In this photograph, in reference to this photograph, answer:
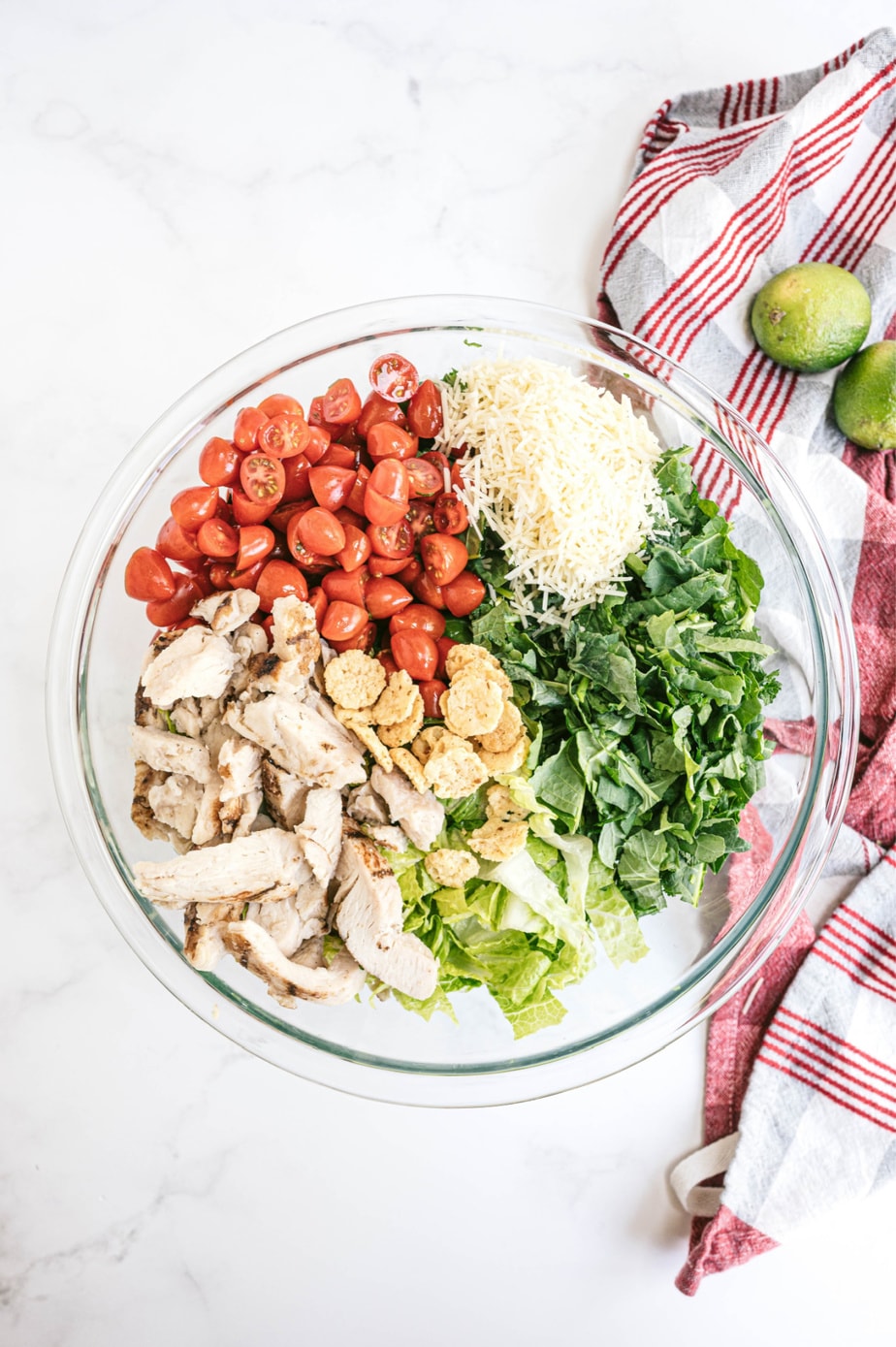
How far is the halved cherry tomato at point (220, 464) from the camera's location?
1.89m

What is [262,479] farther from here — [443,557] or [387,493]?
[443,557]

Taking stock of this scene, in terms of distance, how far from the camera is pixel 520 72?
237 cm

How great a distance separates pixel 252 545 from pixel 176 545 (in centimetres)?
18

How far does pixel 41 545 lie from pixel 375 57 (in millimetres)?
1397

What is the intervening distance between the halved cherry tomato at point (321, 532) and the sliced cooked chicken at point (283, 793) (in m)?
0.41

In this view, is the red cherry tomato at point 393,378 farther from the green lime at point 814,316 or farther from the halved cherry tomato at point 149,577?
the green lime at point 814,316

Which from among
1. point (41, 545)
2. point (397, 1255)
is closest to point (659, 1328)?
point (397, 1255)

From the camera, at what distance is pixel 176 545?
194 cm

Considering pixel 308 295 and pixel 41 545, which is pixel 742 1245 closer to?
pixel 41 545

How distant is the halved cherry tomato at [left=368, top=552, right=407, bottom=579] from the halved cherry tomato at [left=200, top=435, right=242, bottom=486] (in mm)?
310

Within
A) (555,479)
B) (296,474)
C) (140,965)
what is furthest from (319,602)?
(140,965)

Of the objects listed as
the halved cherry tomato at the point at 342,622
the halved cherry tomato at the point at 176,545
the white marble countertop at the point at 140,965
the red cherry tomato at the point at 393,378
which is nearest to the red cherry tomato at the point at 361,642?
the halved cherry tomato at the point at 342,622

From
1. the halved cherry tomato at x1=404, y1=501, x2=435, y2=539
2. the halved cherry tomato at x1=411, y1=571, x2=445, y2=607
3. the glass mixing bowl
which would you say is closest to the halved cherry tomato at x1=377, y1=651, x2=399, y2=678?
the halved cherry tomato at x1=411, y1=571, x2=445, y2=607

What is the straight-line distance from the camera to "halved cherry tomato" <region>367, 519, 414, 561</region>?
186 cm
